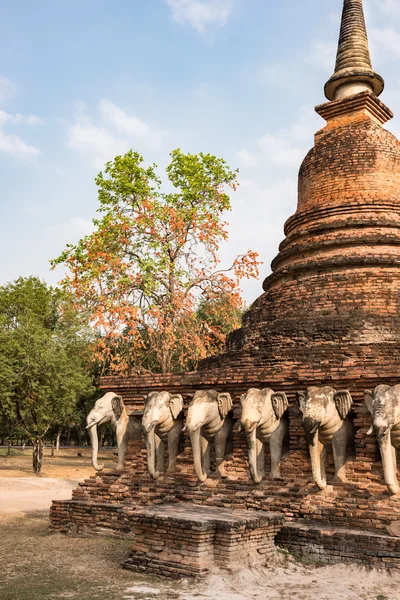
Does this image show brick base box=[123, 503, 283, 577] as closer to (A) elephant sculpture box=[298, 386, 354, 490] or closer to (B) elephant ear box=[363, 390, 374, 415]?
(A) elephant sculpture box=[298, 386, 354, 490]

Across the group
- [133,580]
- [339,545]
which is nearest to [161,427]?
[133,580]

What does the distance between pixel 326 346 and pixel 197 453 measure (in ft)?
9.13

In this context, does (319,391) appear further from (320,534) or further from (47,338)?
(47,338)

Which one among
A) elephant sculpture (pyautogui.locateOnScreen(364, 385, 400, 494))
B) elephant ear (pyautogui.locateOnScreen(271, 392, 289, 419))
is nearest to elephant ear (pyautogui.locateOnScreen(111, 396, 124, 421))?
elephant ear (pyautogui.locateOnScreen(271, 392, 289, 419))

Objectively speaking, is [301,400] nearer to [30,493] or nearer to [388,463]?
[388,463]

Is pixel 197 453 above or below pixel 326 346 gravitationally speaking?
below

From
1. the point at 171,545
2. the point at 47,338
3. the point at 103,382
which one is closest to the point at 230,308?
the point at 47,338

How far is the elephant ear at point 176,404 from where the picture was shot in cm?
930

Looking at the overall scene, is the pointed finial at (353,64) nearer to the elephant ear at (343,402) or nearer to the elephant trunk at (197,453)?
the elephant ear at (343,402)

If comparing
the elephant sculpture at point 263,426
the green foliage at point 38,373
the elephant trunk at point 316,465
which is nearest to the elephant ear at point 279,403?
the elephant sculpture at point 263,426

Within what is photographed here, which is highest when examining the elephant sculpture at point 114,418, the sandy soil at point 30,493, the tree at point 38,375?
the tree at point 38,375

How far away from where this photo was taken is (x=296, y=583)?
21.6 feet

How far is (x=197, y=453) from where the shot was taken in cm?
880

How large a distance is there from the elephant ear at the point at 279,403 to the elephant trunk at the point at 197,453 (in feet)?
3.94
